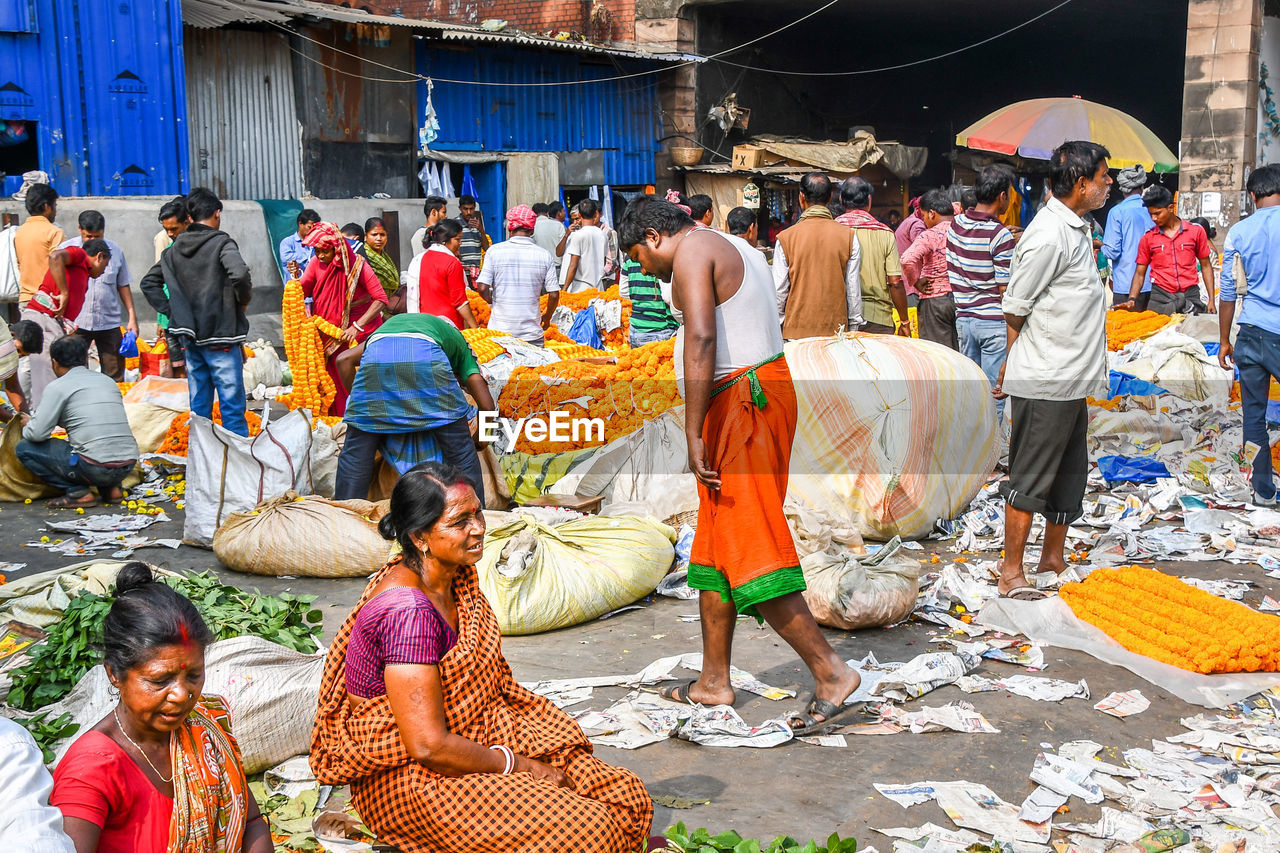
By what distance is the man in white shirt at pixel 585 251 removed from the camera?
447 inches

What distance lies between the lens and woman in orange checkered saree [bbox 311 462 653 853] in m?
2.78

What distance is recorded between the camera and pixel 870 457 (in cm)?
636

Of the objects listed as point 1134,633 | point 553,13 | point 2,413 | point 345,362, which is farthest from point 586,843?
point 553,13

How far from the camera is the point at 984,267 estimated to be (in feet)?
24.7

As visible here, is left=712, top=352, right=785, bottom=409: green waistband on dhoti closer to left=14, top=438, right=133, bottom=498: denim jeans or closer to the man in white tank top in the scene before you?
the man in white tank top

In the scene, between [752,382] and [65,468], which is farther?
[65,468]

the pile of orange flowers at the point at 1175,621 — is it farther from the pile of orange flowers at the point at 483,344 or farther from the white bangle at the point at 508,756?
the pile of orange flowers at the point at 483,344

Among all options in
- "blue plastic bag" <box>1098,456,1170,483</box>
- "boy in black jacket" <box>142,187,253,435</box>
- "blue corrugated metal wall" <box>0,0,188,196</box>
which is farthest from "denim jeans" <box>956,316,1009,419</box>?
"blue corrugated metal wall" <box>0,0,188,196</box>

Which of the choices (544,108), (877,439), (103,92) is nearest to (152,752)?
(877,439)

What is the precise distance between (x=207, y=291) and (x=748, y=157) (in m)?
13.8

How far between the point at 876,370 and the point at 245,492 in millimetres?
3478

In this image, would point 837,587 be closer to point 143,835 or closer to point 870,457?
point 870,457

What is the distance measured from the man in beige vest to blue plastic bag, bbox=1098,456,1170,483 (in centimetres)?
184

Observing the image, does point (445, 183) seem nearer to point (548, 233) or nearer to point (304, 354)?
point (548, 233)
